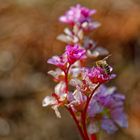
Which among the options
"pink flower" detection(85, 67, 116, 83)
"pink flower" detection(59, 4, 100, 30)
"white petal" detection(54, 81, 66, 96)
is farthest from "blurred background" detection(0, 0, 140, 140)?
"pink flower" detection(85, 67, 116, 83)

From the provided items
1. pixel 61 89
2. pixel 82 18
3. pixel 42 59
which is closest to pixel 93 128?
pixel 61 89

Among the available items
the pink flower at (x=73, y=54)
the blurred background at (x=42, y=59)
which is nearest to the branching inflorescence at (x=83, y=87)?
the pink flower at (x=73, y=54)

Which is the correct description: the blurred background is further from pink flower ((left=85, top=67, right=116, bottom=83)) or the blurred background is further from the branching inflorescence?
pink flower ((left=85, top=67, right=116, bottom=83))

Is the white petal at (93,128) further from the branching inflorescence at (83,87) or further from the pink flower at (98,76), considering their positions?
the pink flower at (98,76)

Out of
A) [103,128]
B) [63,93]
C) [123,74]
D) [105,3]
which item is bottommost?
[123,74]

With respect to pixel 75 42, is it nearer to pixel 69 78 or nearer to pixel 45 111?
pixel 69 78

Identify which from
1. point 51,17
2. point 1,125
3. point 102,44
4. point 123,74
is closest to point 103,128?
point 1,125
